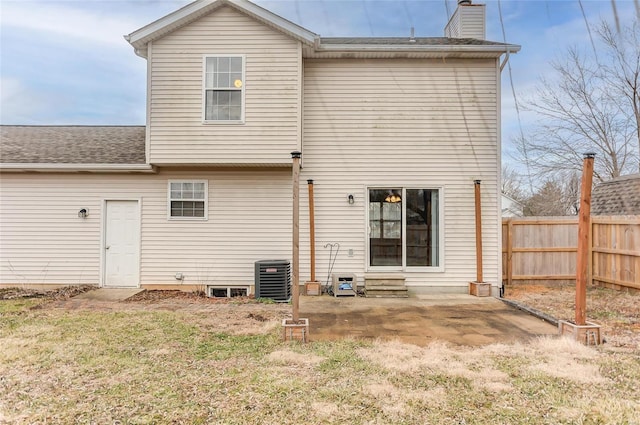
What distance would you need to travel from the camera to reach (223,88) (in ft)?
25.9

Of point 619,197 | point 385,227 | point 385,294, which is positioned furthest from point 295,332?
point 619,197

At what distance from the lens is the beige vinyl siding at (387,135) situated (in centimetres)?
836

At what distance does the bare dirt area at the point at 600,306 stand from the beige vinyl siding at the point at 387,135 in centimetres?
227

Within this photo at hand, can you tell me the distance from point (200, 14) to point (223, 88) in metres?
1.54

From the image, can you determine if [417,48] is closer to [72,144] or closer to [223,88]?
[223,88]

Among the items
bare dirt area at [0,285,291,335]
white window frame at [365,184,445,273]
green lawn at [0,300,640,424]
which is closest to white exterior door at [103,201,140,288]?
bare dirt area at [0,285,291,335]

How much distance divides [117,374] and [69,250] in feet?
19.3

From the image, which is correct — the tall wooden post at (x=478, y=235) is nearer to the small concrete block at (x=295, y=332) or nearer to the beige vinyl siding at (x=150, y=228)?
the beige vinyl siding at (x=150, y=228)

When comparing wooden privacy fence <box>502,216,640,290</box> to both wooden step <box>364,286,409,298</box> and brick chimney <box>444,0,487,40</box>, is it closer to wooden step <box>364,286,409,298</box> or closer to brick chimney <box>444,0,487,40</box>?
wooden step <box>364,286,409,298</box>

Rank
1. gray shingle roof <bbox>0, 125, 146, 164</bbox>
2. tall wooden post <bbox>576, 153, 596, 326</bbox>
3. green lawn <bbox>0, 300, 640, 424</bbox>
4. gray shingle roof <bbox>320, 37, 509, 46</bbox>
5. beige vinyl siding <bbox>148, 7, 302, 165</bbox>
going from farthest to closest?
gray shingle roof <bbox>320, 37, 509, 46</bbox> < gray shingle roof <bbox>0, 125, 146, 164</bbox> < beige vinyl siding <bbox>148, 7, 302, 165</bbox> < tall wooden post <bbox>576, 153, 596, 326</bbox> < green lawn <bbox>0, 300, 640, 424</bbox>

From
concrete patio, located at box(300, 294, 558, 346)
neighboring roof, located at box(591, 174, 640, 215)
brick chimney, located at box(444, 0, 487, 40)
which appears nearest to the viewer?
concrete patio, located at box(300, 294, 558, 346)

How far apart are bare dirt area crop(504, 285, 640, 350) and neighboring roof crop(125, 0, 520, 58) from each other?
512 centimetres

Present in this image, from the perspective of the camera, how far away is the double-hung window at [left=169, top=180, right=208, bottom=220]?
8367 millimetres

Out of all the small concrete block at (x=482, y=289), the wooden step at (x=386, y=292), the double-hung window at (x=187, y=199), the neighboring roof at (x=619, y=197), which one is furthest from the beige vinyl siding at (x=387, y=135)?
the neighboring roof at (x=619, y=197)
